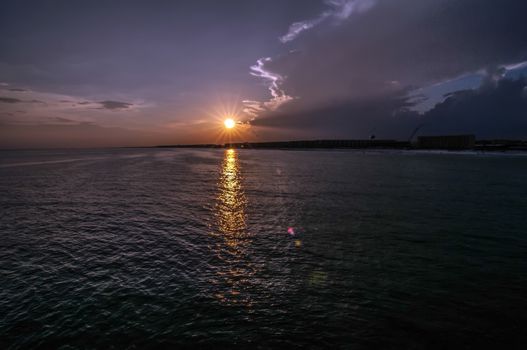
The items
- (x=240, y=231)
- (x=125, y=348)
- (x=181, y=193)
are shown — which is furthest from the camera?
(x=181, y=193)

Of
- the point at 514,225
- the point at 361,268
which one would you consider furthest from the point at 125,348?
the point at 514,225

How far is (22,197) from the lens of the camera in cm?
3078

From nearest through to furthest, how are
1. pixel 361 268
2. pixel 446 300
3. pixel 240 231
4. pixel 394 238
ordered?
pixel 446 300, pixel 361 268, pixel 394 238, pixel 240 231

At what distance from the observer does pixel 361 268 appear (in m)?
12.6

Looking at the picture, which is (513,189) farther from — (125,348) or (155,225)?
(125,348)

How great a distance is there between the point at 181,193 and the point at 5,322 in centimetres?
2478

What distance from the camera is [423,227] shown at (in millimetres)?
19125

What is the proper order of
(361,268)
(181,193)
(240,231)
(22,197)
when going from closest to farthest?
(361,268), (240,231), (22,197), (181,193)

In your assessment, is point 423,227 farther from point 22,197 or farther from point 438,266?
point 22,197

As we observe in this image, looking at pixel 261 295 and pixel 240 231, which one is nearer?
pixel 261 295

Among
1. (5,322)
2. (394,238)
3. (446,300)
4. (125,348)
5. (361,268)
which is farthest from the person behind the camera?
(394,238)

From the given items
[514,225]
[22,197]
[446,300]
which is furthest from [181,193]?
[514,225]

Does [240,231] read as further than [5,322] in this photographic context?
Yes

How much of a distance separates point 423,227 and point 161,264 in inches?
667
